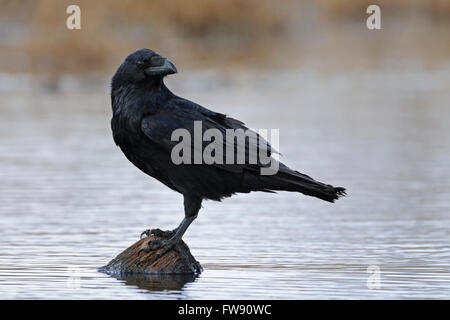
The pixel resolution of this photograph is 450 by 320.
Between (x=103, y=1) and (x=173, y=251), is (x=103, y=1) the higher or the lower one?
the higher one

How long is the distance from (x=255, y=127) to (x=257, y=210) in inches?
228

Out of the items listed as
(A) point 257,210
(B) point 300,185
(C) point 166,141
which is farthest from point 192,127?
(A) point 257,210

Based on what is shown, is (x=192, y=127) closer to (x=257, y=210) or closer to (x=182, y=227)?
(x=182, y=227)

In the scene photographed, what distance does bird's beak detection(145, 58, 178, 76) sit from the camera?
8.29 meters

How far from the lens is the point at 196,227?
35.1 ft

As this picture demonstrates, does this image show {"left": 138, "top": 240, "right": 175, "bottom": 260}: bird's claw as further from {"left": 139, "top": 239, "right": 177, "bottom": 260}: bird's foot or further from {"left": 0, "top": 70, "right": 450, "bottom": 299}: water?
{"left": 0, "top": 70, "right": 450, "bottom": 299}: water

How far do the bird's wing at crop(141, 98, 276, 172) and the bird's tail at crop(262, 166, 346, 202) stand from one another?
0.14 metres

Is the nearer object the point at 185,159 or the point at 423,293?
the point at 423,293

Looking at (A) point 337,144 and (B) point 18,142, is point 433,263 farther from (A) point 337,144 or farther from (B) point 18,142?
(B) point 18,142

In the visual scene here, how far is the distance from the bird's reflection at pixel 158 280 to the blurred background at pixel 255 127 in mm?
27

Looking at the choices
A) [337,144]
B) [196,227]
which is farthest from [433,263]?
[337,144]

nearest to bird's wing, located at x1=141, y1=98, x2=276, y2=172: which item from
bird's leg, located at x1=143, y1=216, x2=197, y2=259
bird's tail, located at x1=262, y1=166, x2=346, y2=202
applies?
bird's tail, located at x1=262, y1=166, x2=346, y2=202

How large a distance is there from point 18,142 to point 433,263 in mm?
9488

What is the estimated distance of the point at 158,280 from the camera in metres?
8.41
